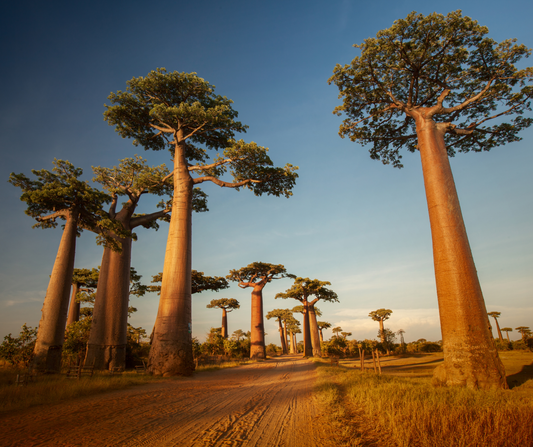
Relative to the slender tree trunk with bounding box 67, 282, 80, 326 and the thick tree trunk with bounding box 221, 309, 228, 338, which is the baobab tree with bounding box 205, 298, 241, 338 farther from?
the slender tree trunk with bounding box 67, 282, 80, 326

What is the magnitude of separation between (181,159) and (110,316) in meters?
10.8

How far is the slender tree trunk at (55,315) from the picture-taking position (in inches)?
472

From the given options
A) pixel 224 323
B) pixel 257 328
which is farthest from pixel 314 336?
pixel 224 323

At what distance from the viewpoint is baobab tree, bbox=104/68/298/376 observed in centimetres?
1304

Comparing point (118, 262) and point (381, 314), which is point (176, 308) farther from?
point (381, 314)

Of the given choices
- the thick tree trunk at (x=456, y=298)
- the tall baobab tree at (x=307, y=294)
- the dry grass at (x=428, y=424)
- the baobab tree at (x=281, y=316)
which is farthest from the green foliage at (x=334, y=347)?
the dry grass at (x=428, y=424)

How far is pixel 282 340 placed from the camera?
183 ft

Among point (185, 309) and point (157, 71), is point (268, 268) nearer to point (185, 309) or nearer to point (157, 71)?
point (185, 309)

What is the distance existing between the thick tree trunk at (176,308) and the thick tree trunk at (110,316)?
4.72 m

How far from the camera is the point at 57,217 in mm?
15250

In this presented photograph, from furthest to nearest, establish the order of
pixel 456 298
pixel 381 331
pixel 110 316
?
pixel 381 331 → pixel 110 316 → pixel 456 298

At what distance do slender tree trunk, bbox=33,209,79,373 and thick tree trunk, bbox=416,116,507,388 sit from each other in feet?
50.1

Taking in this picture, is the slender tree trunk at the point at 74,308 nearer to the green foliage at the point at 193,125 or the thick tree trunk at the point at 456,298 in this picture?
the green foliage at the point at 193,125

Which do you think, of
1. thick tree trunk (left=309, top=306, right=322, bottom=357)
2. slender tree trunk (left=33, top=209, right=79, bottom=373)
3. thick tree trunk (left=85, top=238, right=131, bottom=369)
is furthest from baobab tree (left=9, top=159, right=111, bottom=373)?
thick tree trunk (left=309, top=306, right=322, bottom=357)
